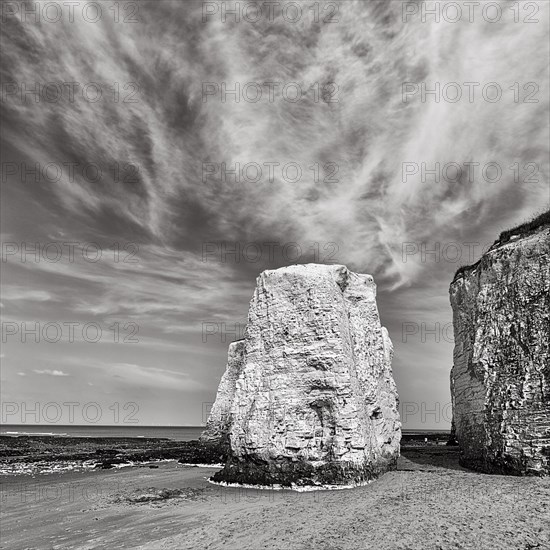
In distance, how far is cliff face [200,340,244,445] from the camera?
3222cm

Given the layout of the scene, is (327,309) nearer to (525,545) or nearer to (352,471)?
(352,471)

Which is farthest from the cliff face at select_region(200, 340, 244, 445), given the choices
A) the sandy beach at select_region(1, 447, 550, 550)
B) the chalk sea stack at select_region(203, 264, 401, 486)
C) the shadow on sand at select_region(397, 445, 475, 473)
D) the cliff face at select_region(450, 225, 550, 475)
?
the cliff face at select_region(450, 225, 550, 475)

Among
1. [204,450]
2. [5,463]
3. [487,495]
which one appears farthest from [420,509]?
[5,463]

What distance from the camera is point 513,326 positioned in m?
17.1

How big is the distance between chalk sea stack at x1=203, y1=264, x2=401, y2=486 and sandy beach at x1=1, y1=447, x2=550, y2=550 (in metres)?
1.05

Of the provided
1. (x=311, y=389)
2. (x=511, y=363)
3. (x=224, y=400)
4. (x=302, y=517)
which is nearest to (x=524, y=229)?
(x=511, y=363)

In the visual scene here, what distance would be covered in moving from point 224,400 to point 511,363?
Result: 20.4 meters

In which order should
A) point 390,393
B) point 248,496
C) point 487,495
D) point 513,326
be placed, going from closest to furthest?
point 487,495, point 248,496, point 513,326, point 390,393

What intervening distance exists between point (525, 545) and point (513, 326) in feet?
30.8

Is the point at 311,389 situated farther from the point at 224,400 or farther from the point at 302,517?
the point at 224,400

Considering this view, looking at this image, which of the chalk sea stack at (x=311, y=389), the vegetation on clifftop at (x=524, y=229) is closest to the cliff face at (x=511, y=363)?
the vegetation on clifftop at (x=524, y=229)

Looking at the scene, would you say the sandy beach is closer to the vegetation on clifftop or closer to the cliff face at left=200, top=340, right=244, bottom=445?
the vegetation on clifftop

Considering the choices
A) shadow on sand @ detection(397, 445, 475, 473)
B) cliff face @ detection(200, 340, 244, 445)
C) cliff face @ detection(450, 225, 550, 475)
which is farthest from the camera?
cliff face @ detection(200, 340, 244, 445)

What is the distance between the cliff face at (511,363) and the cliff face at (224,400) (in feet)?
55.1
